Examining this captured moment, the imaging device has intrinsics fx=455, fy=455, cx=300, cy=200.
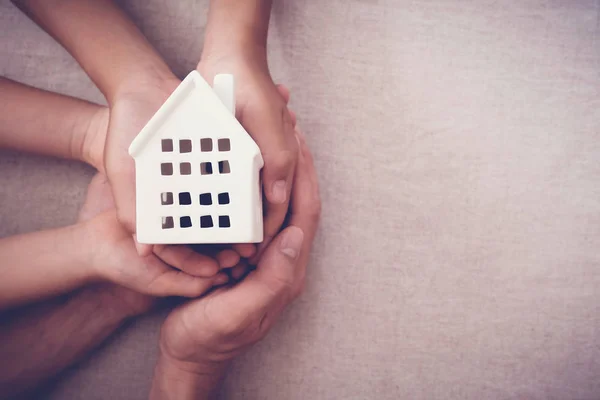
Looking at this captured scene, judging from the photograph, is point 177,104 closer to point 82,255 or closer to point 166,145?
point 166,145

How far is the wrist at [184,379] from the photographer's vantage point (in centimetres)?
69

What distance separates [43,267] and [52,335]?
0.39 ft

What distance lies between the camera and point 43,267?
69 centimetres

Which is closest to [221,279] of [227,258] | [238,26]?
[227,258]

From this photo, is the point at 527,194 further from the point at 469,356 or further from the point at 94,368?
the point at 94,368

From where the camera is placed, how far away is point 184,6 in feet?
2.64

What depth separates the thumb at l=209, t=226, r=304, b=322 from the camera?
619mm

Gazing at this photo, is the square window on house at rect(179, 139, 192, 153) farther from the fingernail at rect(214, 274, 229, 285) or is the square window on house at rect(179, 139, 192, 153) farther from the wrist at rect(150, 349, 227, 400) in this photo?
the wrist at rect(150, 349, 227, 400)

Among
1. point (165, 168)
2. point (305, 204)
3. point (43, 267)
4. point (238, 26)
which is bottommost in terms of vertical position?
point (43, 267)

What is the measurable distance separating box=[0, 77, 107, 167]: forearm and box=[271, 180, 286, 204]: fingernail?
1.07 ft

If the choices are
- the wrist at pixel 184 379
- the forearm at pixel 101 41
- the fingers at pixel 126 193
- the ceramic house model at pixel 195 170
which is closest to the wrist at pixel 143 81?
the forearm at pixel 101 41

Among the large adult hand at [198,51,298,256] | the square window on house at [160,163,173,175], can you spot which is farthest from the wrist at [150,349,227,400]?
the square window on house at [160,163,173,175]

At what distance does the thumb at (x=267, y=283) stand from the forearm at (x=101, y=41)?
1.04ft

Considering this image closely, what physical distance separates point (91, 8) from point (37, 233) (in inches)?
14.4
